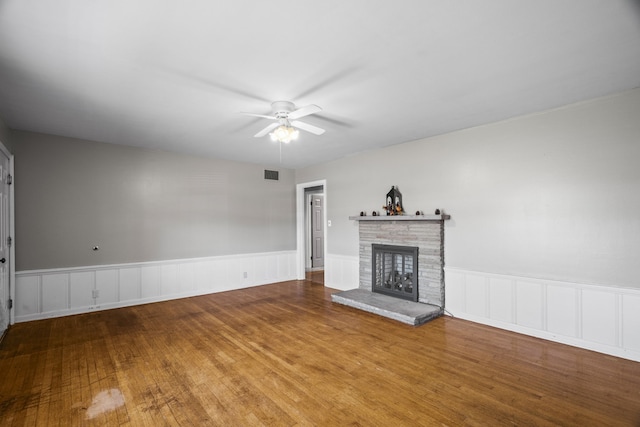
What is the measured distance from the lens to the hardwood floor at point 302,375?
2.13 metres

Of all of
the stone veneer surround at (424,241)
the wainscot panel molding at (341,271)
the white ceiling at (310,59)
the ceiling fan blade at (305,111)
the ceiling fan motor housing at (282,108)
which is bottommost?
the wainscot panel molding at (341,271)

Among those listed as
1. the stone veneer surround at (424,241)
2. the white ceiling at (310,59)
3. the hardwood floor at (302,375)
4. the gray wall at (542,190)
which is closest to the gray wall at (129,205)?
the white ceiling at (310,59)

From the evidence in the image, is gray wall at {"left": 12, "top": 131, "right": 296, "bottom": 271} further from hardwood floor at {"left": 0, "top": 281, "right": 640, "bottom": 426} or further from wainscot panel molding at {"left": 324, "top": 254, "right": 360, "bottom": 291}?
wainscot panel molding at {"left": 324, "top": 254, "right": 360, "bottom": 291}

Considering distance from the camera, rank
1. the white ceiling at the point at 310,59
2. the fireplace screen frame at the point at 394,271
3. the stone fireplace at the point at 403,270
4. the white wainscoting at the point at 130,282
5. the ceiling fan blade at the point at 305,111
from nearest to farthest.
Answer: the white ceiling at the point at 310,59, the ceiling fan blade at the point at 305,111, the white wainscoting at the point at 130,282, the stone fireplace at the point at 403,270, the fireplace screen frame at the point at 394,271

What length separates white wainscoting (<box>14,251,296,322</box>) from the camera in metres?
4.18

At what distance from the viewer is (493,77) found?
263cm

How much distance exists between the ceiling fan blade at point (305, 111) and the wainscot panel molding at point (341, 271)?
10.8 ft

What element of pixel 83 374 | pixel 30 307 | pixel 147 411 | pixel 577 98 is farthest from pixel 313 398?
pixel 30 307

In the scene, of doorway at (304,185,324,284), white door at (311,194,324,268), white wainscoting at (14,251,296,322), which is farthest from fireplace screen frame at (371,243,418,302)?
white door at (311,194,324,268)

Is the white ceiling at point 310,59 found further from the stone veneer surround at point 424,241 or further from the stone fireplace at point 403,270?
the stone fireplace at point 403,270

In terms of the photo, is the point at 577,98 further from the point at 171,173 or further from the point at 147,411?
the point at 171,173

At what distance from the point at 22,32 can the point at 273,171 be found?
4.81 meters

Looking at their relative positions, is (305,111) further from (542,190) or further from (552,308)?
(552,308)

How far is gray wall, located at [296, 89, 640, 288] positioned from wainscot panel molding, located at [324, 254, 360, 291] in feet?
5.29
